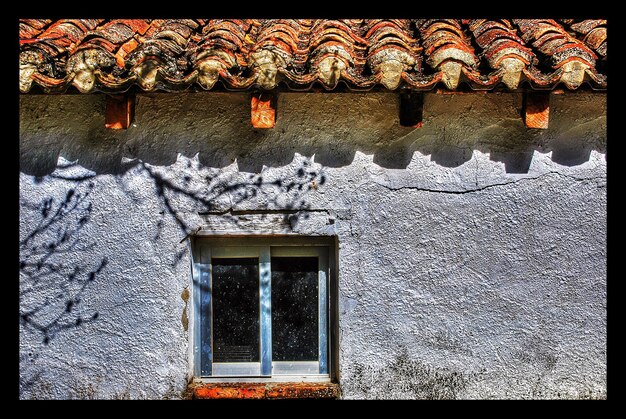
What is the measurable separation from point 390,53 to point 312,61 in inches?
15.0

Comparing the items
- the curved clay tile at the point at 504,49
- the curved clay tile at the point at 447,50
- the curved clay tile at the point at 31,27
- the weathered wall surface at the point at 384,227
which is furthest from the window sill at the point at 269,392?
the curved clay tile at the point at 31,27

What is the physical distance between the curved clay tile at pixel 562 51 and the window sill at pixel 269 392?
6.34 feet

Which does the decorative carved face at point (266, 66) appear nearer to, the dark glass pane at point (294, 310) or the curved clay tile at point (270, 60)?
the curved clay tile at point (270, 60)

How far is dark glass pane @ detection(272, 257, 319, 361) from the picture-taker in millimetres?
3693

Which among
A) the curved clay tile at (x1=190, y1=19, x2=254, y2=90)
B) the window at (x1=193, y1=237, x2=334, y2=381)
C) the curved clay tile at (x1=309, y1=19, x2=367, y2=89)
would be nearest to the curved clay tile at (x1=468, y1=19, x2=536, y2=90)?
the curved clay tile at (x1=309, y1=19, x2=367, y2=89)

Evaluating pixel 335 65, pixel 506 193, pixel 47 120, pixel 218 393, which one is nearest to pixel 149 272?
pixel 218 393

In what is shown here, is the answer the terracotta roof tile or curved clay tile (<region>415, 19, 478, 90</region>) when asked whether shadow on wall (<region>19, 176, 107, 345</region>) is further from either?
curved clay tile (<region>415, 19, 478, 90</region>)

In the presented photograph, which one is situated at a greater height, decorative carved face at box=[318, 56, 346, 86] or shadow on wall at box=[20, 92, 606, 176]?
decorative carved face at box=[318, 56, 346, 86]

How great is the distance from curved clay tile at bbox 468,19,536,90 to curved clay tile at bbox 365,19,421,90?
13.9 inches

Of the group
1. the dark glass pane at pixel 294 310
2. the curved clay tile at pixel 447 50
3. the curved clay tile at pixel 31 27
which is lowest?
the dark glass pane at pixel 294 310

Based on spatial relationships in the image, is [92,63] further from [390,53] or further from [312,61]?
[390,53]

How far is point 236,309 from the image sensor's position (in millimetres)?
3699

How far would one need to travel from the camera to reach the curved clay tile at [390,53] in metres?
3.07

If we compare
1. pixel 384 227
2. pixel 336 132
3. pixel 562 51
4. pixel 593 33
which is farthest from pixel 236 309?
pixel 593 33
